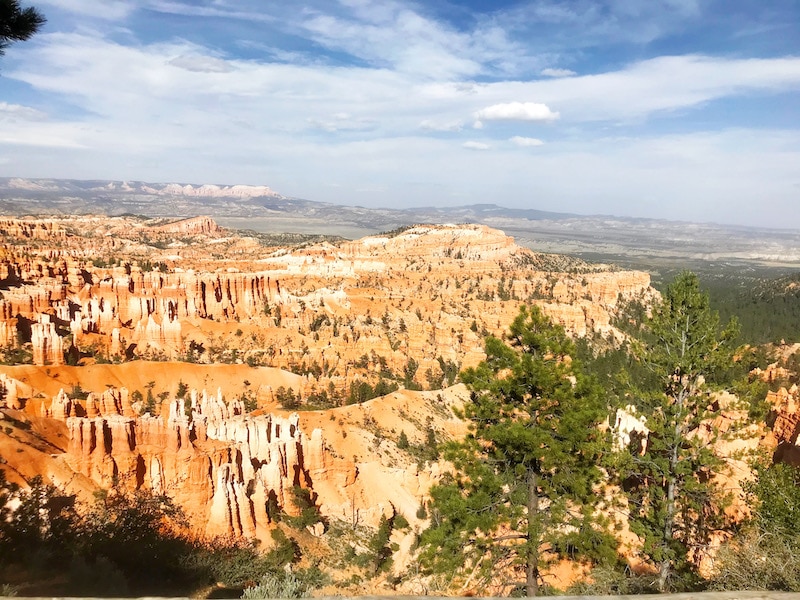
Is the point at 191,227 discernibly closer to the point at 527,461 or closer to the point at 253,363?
the point at 253,363

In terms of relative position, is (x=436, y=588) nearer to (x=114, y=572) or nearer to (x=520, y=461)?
(x=520, y=461)

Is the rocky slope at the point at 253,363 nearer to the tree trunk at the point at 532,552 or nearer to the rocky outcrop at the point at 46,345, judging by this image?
the rocky outcrop at the point at 46,345

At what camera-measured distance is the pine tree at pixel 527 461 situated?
10.7 m

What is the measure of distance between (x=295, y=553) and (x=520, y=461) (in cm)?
1359

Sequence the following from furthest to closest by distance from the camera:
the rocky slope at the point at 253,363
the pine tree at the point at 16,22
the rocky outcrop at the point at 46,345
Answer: the rocky outcrop at the point at 46,345 < the rocky slope at the point at 253,363 < the pine tree at the point at 16,22

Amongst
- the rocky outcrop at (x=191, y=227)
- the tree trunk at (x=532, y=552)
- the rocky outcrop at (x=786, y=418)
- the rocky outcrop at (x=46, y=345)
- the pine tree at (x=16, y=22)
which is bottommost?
the rocky outcrop at (x=46, y=345)

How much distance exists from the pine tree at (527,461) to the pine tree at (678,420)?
1.96 metres

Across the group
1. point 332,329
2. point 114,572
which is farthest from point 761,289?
point 114,572

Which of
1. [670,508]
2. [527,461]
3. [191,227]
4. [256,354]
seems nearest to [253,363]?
[256,354]

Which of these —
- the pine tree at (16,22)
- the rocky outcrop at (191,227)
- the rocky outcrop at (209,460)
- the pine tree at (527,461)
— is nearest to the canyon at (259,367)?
the rocky outcrop at (209,460)

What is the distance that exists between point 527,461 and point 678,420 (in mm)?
3768

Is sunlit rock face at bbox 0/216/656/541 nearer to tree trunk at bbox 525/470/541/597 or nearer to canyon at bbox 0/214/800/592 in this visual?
canyon at bbox 0/214/800/592

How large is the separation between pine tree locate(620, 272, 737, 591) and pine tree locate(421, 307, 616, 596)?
1.96 metres

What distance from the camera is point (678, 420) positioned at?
1222 cm
